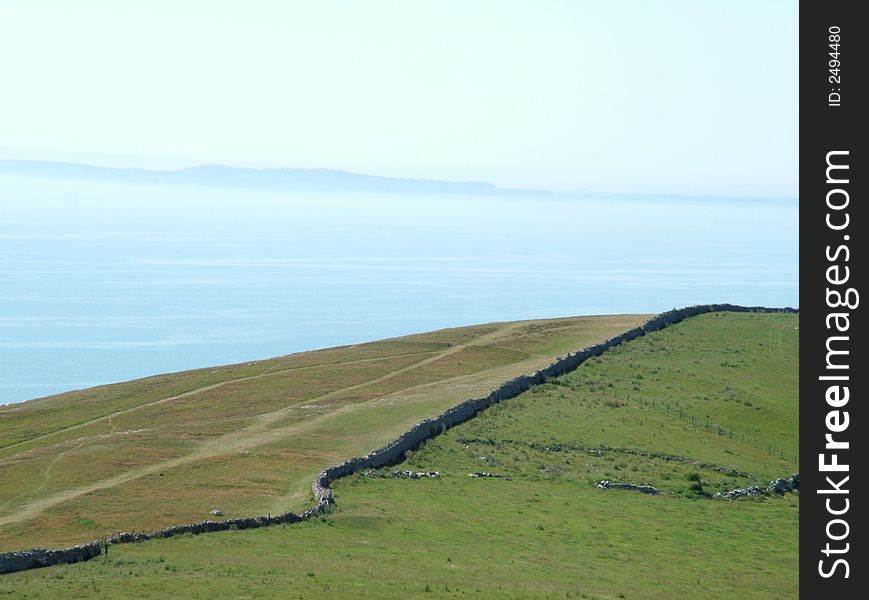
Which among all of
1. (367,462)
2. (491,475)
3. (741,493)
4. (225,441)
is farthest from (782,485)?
(225,441)

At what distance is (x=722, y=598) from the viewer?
1678 inches

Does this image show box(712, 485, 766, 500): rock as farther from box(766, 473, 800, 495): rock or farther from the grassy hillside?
the grassy hillside

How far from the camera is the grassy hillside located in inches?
2026

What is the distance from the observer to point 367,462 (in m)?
58.5

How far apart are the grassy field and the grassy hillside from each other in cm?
282

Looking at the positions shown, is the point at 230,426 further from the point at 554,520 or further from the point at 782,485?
the point at 782,485

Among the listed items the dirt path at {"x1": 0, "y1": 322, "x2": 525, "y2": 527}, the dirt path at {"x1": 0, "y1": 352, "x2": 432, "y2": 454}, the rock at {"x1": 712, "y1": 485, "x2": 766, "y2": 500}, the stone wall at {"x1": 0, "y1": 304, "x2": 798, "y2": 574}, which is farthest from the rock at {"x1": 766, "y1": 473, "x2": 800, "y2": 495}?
the dirt path at {"x1": 0, "y1": 352, "x2": 432, "y2": 454}

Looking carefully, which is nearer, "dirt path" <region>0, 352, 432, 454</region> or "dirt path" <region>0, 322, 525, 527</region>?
"dirt path" <region>0, 322, 525, 527</region>

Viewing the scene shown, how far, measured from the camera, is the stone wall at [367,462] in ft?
132

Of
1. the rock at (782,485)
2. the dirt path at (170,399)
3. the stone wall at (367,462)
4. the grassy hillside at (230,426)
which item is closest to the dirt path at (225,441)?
the dirt path at (170,399)

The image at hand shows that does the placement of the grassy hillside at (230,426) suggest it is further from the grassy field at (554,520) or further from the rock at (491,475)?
the rock at (491,475)
